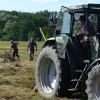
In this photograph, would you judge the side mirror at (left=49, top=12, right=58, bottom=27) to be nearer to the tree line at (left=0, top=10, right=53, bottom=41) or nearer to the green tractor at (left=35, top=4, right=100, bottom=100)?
the green tractor at (left=35, top=4, right=100, bottom=100)

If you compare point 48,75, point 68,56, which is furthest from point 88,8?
point 48,75

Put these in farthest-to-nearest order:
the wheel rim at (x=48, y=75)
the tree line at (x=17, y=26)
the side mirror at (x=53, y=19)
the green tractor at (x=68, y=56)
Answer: the tree line at (x=17, y=26) → the wheel rim at (x=48, y=75) → the side mirror at (x=53, y=19) → the green tractor at (x=68, y=56)

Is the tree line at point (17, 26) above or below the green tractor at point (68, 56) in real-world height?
below

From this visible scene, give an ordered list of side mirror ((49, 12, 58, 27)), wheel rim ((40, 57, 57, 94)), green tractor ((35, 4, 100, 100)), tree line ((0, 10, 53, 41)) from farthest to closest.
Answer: tree line ((0, 10, 53, 41)), wheel rim ((40, 57, 57, 94)), side mirror ((49, 12, 58, 27)), green tractor ((35, 4, 100, 100))

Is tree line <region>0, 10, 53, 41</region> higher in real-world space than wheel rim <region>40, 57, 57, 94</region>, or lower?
lower

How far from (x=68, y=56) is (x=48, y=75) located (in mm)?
1316

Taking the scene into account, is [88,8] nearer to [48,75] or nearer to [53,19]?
[53,19]

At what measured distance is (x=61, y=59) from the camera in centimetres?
1052

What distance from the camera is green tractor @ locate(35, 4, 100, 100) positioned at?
382 inches

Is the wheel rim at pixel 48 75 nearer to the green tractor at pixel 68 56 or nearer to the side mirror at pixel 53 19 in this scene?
the green tractor at pixel 68 56

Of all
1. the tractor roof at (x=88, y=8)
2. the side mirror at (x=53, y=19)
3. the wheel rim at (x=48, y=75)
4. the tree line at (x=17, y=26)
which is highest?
the tractor roof at (x=88, y=8)

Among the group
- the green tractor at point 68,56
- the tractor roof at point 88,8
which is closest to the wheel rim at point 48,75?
the green tractor at point 68,56

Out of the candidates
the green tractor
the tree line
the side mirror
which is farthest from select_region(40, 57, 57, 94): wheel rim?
the tree line

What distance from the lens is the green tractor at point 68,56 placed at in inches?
382
